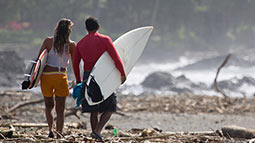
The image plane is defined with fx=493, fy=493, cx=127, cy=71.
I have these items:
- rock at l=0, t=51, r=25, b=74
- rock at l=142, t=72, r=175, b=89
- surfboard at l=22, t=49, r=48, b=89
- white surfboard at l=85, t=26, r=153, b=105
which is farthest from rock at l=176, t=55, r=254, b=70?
surfboard at l=22, t=49, r=48, b=89

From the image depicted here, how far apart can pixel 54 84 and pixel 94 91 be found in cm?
45

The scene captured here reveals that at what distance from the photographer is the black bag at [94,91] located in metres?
5.42

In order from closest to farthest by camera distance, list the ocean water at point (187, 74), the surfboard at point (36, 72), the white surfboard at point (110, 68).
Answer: the surfboard at point (36, 72) < the white surfboard at point (110, 68) < the ocean water at point (187, 74)

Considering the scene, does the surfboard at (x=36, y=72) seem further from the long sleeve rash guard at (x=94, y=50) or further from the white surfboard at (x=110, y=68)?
the white surfboard at (x=110, y=68)

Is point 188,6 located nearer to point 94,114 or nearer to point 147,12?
point 147,12

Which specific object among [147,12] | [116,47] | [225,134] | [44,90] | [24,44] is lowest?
[225,134]

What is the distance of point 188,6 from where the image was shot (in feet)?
205

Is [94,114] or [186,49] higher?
[186,49]

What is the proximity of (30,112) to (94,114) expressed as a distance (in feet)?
17.8

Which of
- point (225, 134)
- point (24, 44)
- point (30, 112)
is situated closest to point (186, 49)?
point (24, 44)

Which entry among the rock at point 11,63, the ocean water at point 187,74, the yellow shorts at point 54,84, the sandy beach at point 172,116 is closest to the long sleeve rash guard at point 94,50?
the yellow shorts at point 54,84

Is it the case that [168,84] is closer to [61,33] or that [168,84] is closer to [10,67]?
[10,67]

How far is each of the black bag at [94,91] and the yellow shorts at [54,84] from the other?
28 centimetres

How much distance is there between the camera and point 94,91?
543 cm
